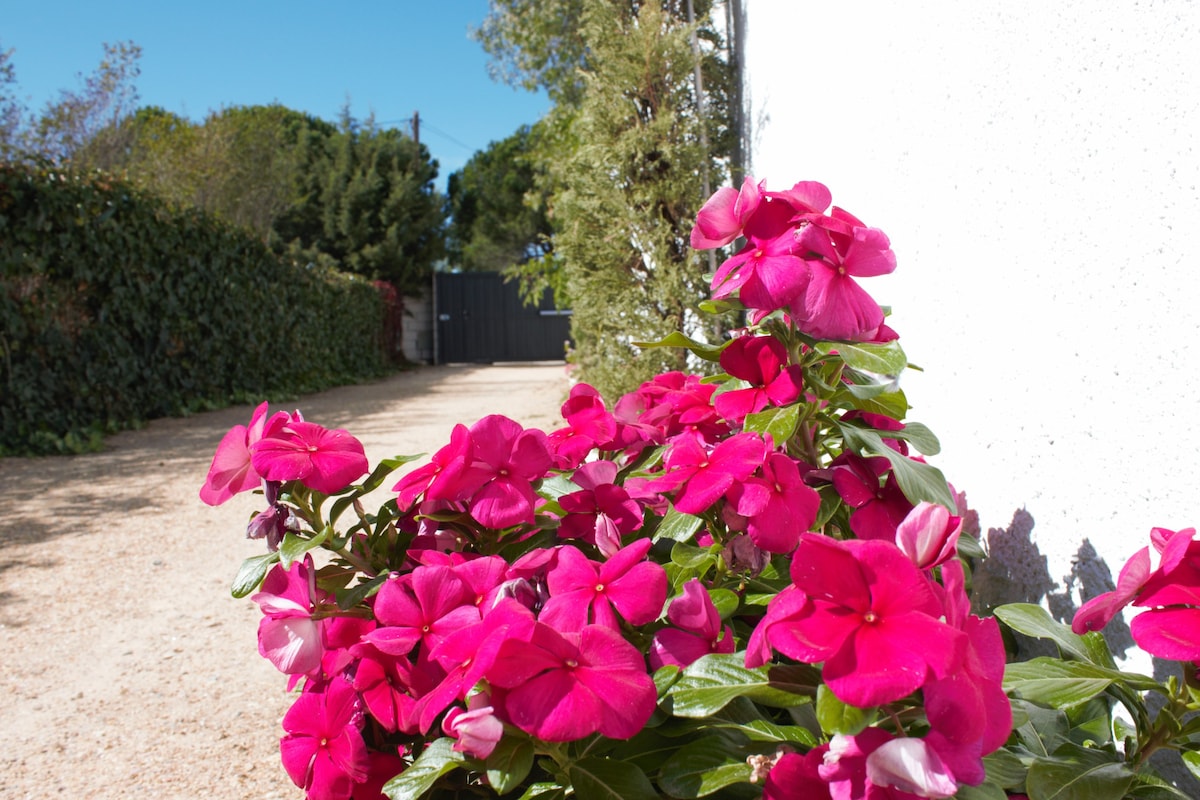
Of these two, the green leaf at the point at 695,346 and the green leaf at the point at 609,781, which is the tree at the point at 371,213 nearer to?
the green leaf at the point at 695,346

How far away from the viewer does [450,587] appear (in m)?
0.88

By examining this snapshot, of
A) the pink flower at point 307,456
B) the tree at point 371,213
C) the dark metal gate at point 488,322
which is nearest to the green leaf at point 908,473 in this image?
the pink flower at point 307,456

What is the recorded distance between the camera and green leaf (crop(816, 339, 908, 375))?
971 millimetres

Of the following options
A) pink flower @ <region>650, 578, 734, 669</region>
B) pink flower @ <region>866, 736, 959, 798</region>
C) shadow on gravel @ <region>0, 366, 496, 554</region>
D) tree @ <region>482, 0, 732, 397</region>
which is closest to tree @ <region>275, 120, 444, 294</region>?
shadow on gravel @ <region>0, 366, 496, 554</region>

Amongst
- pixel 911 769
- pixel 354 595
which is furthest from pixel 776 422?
pixel 354 595

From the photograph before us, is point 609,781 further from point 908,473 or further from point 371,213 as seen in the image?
point 371,213

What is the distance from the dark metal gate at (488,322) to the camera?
21.6 meters

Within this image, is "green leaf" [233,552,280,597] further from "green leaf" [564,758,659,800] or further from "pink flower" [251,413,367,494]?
"green leaf" [564,758,659,800]

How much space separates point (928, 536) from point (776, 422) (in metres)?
0.29

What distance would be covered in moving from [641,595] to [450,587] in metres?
0.21

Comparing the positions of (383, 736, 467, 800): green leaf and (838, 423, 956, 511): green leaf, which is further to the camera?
(838, 423, 956, 511): green leaf

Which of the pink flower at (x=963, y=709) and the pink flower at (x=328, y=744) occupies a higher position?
the pink flower at (x=963, y=709)

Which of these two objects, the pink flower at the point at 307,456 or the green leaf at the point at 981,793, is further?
the pink flower at the point at 307,456

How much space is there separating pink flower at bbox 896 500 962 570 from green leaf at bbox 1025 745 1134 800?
0.26 m
